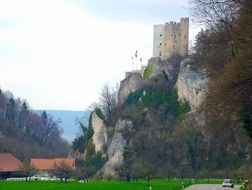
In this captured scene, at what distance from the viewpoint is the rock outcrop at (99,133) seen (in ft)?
368

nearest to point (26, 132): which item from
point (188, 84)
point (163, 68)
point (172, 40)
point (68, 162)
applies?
point (68, 162)

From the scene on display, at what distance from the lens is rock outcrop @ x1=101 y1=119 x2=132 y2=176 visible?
102 meters

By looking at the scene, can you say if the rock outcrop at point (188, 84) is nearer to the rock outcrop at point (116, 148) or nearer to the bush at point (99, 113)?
the rock outcrop at point (116, 148)

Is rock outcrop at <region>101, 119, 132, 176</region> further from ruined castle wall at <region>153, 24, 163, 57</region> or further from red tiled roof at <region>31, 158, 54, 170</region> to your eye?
ruined castle wall at <region>153, 24, 163, 57</region>

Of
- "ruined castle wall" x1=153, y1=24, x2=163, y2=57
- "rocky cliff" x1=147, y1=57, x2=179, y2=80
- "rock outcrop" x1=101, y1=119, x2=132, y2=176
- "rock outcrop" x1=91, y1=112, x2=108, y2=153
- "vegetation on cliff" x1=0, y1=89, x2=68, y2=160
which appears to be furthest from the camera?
"vegetation on cliff" x1=0, y1=89, x2=68, y2=160

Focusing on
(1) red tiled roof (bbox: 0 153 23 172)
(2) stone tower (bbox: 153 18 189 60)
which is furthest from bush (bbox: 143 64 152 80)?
(1) red tiled roof (bbox: 0 153 23 172)

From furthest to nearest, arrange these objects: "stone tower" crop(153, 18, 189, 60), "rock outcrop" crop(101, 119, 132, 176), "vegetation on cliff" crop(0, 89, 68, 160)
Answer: "vegetation on cliff" crop(0, 89, 68, 160) → "stone tower" crop(153, 18, 189, 60) → "rock outcrop" crop(101, 119, 132, 176)

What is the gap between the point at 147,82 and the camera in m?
113

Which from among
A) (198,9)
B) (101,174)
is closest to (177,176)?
(101,174)

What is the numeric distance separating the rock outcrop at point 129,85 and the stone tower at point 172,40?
16.9ft

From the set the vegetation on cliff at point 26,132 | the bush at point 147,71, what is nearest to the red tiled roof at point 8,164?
the vegetation on cliff at point 26,132

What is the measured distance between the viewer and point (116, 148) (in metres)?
106

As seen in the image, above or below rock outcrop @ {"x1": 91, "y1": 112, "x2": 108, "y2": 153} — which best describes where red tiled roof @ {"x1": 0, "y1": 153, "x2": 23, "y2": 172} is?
below

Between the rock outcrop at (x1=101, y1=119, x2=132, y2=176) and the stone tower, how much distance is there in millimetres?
13679
